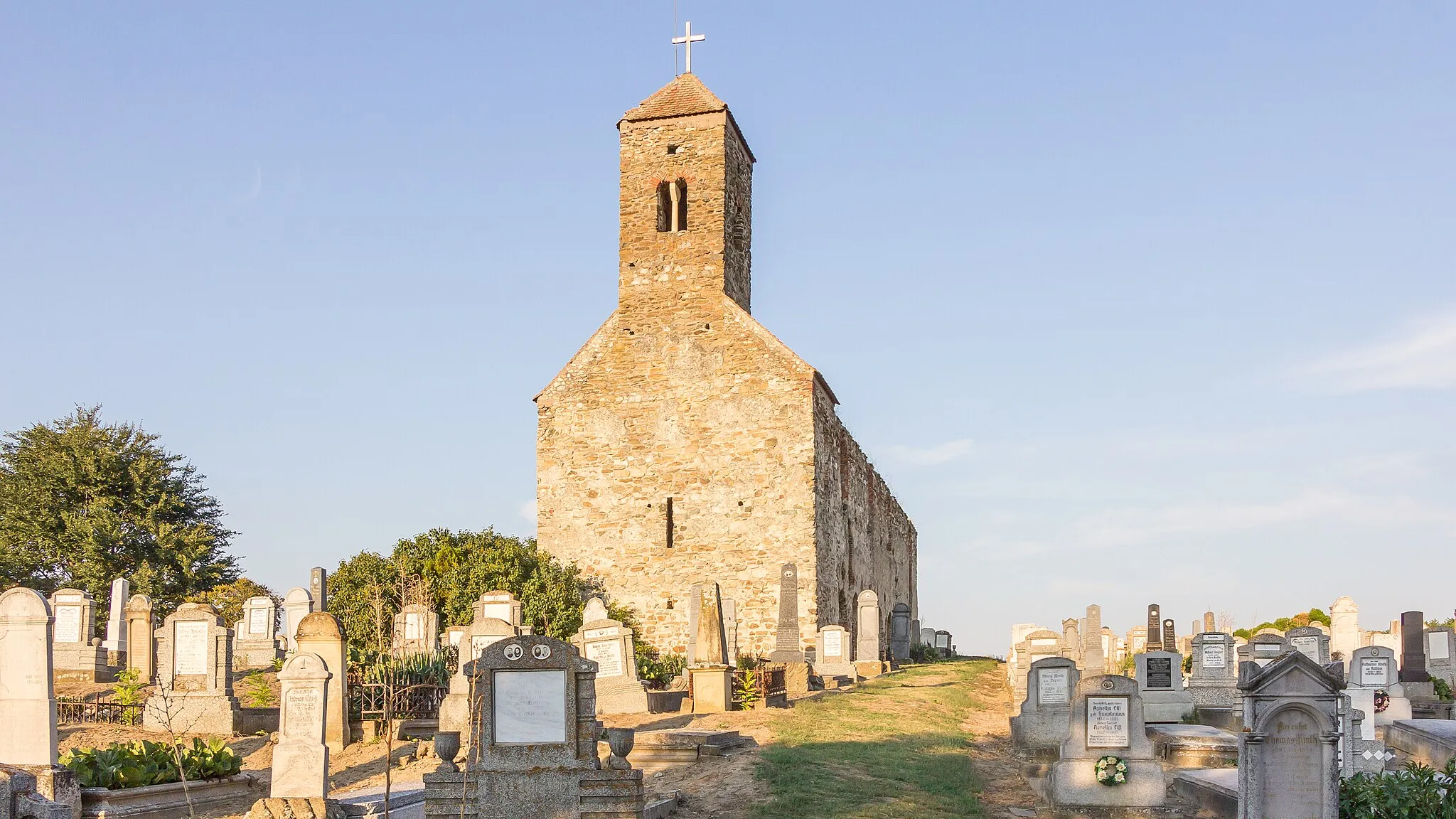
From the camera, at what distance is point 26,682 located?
35.8 ft

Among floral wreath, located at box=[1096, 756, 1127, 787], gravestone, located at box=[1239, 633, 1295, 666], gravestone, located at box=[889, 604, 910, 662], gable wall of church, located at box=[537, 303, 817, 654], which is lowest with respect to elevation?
gravestone, located at box=[889, 604, 910, 662]

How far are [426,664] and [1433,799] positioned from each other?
42.9 feet

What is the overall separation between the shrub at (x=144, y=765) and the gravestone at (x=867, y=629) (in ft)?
58.3

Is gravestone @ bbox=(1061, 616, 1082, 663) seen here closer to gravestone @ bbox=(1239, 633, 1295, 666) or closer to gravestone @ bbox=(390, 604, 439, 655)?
gravestone @ bbox=(1239, 633, 1295, 666)

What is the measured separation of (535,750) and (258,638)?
1849cm

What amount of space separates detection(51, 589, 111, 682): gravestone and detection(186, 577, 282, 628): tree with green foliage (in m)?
11.1

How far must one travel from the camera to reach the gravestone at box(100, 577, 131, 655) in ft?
81.3

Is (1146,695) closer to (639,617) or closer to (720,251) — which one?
(639,617)

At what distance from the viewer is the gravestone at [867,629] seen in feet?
94.5

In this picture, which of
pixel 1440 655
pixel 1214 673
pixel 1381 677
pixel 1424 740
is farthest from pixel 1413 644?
pixel 1424 740

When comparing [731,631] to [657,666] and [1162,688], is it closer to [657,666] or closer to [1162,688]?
[657,666]

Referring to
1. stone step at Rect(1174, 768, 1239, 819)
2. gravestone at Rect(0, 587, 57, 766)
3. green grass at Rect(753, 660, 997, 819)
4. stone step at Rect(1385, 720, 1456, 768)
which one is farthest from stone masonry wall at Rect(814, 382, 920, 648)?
gravestone at Rect(0, 587, 57, 766)

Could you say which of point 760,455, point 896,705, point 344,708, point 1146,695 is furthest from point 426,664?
point 760,455

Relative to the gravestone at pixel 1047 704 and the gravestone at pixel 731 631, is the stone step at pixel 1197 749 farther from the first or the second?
the gravestone at pixel 731 631
